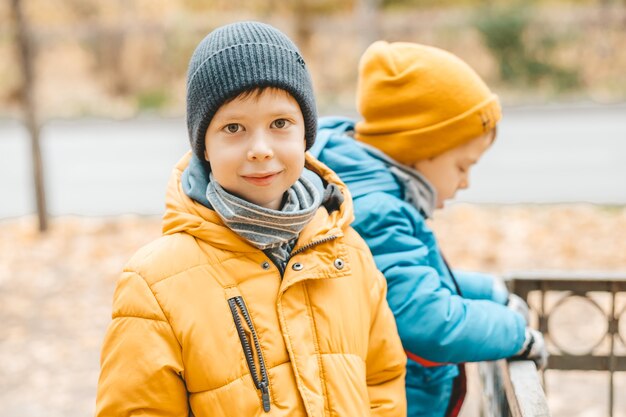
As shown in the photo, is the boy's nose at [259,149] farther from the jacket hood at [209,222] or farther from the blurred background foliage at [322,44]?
the blurred background foliage at [322,44]

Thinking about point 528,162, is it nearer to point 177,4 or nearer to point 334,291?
point 334,291

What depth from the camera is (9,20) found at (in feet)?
25.8

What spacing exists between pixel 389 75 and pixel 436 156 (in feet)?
0.87

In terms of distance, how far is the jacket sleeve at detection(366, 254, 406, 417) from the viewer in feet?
6.38

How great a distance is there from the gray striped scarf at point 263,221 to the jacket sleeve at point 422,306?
0.35 meters

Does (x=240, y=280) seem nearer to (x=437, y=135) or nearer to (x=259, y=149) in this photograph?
(x=259, y=149)

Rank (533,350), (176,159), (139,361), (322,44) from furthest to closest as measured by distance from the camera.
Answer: (322,44) → (176,159) → (533,350) → (139,361)

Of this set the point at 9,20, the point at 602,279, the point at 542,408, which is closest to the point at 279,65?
the point at 542,408

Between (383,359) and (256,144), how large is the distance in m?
0.63

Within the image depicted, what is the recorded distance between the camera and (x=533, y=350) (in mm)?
2209

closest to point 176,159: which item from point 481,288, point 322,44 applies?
point 481,288

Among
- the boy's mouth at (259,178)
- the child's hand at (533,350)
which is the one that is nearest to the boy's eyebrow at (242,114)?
the boy's mouth at (259,178)

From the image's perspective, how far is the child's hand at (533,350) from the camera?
7.19 feet

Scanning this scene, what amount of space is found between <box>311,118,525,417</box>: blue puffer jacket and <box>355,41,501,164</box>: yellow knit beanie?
0.11 metres
